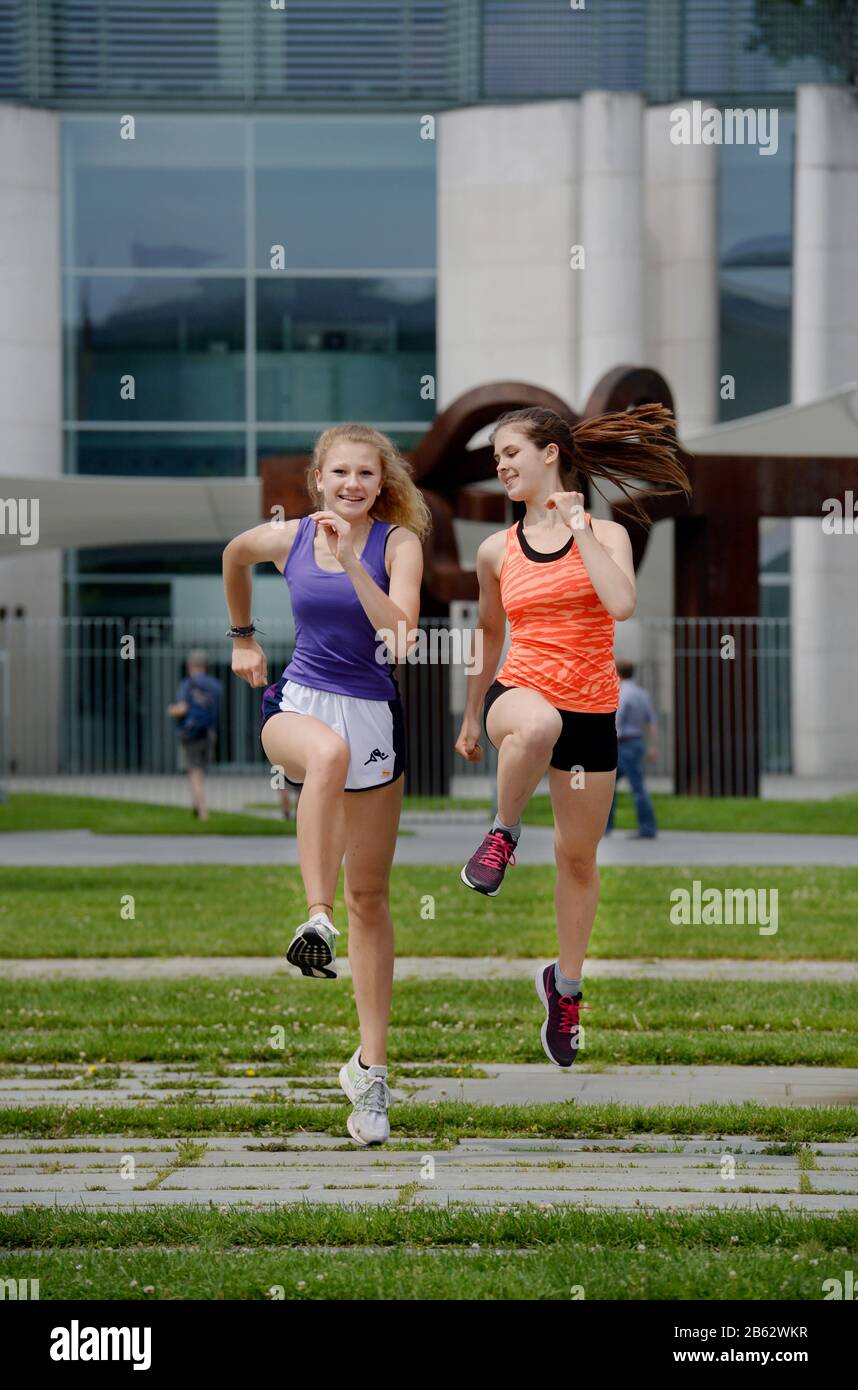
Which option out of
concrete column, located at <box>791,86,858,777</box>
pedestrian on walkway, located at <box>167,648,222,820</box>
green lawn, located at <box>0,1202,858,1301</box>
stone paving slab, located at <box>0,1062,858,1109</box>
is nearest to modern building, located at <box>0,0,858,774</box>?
concrete column, located at <box>791,86,858,777</box>

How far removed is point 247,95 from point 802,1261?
29.5 meters

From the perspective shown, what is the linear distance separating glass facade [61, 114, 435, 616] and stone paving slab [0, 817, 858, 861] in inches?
495

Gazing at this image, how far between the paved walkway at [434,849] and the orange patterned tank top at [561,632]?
9.80 meters

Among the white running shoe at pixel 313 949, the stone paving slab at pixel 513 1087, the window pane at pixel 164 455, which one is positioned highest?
the window pane at pixel 164 455

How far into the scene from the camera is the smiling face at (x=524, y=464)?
5484 millimetres

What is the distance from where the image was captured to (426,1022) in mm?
7977

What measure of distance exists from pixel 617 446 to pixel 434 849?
11533 mm

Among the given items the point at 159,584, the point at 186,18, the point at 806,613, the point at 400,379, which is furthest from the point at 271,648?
the point at 186,18

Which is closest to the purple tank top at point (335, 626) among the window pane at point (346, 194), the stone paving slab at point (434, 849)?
the stone paving slab at point (434, 849)

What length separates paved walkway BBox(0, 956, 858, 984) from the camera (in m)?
9.55

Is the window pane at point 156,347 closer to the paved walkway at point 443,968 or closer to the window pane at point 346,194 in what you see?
the window pane at point 346,194

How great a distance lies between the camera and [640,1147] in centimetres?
553

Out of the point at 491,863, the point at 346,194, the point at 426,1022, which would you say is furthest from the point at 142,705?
the point at 491,863

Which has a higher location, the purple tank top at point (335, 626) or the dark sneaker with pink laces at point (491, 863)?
the purple tank top at point (335, 626)
